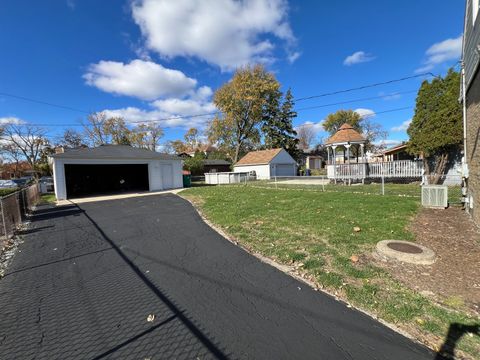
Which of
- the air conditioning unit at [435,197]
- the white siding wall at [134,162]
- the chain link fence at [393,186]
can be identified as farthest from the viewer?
the white siding wall at [134,162]

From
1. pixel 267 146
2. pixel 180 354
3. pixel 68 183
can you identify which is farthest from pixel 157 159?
pixel 267 146

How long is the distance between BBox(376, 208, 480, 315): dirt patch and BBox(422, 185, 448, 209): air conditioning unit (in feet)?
5.76

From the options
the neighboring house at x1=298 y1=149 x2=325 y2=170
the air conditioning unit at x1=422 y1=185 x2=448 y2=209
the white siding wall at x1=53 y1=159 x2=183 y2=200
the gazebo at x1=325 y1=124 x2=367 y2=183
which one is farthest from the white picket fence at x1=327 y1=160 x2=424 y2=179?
the neighboring house at x1=298 y1=149 x2=325 y2=170

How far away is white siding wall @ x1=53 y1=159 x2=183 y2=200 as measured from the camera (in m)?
16.1

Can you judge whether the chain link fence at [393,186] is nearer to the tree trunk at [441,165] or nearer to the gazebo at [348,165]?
the tree trunk at [441,165]

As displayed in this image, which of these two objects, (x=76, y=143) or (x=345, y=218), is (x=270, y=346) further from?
(x=76, y=143)

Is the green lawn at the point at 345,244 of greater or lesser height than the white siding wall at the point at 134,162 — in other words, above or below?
below

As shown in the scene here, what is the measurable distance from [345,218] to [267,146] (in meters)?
36.2

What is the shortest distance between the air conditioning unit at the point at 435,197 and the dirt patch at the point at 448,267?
175cm

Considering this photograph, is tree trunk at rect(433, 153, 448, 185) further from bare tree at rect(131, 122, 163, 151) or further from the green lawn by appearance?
bare tree at rect(131, 122, 163, 151)

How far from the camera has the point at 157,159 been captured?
2025cm

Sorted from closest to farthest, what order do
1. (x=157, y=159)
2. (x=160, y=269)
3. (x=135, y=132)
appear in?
(x=160, y=269) < (x=157, y=159) < (x=135, y=132)

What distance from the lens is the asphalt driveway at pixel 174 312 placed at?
8.06 ft

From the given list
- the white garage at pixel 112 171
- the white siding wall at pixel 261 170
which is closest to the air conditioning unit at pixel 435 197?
the white garage at pixel 112 171
